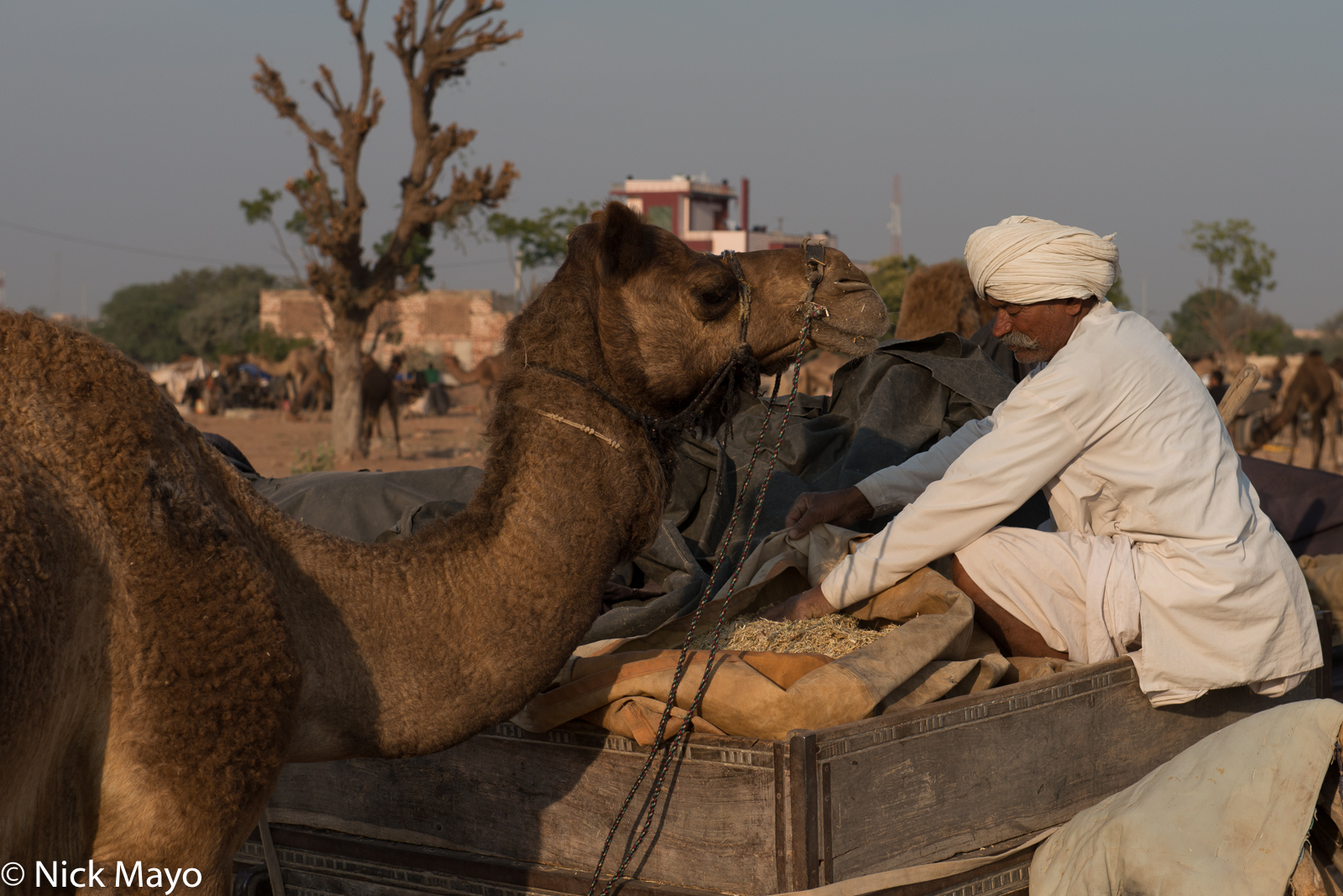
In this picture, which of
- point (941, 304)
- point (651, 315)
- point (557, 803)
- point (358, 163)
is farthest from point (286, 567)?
point (358, 163)

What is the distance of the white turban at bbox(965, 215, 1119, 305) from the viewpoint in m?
3.57

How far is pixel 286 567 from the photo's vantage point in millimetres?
2586

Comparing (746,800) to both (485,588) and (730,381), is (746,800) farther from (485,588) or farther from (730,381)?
(730,381)

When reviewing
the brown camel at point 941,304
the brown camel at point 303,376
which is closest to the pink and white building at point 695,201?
the brown camel at point 303,376

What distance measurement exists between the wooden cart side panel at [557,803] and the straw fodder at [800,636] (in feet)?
1.72

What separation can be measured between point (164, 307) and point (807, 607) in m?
88.7

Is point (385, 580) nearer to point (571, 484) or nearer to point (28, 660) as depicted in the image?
point (571, 484)

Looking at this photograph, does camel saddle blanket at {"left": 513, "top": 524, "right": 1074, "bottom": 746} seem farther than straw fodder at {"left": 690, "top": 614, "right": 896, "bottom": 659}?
No

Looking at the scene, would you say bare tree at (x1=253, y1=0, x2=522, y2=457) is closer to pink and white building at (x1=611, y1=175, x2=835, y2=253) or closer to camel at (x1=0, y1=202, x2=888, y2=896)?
camel at (x1=0, y1=202, x2=888, y2=896)

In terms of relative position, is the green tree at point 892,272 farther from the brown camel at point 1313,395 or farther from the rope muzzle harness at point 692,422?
the rope muzzle harness at point 692,422

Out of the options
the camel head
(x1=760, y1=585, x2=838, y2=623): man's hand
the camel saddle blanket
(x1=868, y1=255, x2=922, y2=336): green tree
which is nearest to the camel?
the camel head

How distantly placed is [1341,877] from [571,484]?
209cm

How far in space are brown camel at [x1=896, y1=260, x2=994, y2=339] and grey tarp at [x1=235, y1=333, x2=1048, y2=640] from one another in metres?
1.10

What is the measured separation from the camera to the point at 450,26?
2020 centimetres
